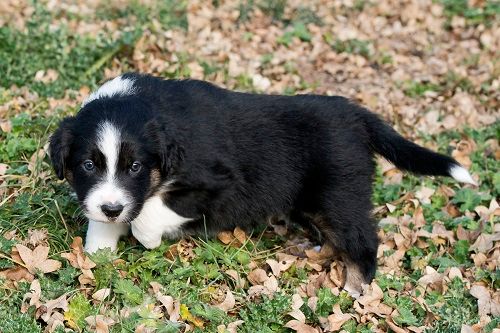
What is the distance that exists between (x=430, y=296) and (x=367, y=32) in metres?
4.29

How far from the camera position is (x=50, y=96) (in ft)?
20.2

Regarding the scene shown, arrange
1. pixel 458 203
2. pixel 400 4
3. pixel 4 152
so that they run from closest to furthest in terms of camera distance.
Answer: pixel 4 152 < pixel 458 203 < pixel 400 4

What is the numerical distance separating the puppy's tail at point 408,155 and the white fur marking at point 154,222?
4.31ft

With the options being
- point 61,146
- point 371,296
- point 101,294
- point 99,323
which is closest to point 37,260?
point 101,294

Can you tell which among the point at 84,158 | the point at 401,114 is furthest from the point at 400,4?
the point at 84,158

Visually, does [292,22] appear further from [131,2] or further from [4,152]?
[4,152]

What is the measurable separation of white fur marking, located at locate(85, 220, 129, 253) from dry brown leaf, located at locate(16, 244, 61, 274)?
24 centimetres

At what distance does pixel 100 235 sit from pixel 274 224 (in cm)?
132

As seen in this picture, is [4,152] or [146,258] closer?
[146,258]

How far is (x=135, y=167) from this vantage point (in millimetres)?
3951

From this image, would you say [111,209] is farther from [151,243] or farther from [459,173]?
[459,173]

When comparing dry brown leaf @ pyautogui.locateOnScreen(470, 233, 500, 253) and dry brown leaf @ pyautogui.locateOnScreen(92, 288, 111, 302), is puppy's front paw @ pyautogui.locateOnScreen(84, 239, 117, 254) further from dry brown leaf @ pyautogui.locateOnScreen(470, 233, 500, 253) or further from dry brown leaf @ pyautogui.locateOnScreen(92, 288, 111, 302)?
dry brown leaf @ pyautogui.locateOnScreen(470, 233, 500, 253)

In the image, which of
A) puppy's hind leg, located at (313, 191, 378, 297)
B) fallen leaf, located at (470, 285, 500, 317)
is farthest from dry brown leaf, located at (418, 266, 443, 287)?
puppy's hind leg, located at (313, 191, 378, 297)

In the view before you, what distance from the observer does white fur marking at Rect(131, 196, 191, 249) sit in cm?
428
